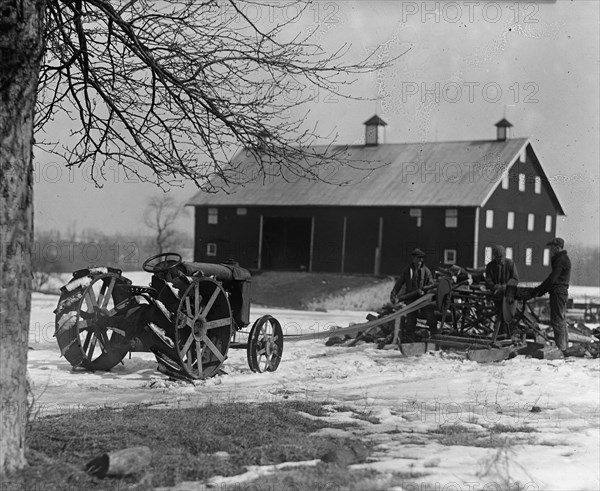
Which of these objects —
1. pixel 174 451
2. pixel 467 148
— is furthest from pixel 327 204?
pixel 174 451

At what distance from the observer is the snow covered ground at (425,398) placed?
561cm

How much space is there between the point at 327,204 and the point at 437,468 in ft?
108

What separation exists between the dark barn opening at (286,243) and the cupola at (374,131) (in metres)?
5.42

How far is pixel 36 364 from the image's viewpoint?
37.1 ft

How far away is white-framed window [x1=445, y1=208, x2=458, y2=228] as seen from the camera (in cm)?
3531

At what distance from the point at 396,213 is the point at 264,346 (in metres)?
26.4

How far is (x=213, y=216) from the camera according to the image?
140 feet

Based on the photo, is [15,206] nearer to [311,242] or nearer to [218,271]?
[218,271]

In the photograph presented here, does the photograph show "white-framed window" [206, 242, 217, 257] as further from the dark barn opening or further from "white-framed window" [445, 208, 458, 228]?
"white-framed window" [445, 208, 458, 228]

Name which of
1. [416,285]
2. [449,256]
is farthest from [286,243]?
[416,285]

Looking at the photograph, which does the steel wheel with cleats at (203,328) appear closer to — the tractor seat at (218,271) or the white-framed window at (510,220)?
the tractor seat at (218,271)

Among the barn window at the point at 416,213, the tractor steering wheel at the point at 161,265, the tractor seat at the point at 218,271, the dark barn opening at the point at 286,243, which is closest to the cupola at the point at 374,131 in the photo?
the dark barn opening at the point at 286,243

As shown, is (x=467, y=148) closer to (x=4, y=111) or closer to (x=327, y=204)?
(x=327, y=204)

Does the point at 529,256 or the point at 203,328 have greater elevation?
the point at 529,256
